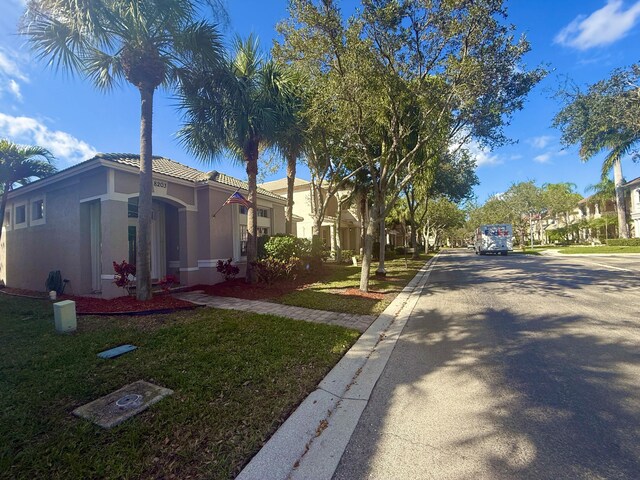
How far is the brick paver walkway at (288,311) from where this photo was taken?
672cm

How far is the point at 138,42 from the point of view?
749cm

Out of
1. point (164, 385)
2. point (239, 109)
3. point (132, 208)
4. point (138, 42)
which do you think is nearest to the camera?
point (164, 385)

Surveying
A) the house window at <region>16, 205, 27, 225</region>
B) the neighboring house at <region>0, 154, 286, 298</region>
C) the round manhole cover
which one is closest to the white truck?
the neighboring house at <region>0, 154, 286, 298</region>

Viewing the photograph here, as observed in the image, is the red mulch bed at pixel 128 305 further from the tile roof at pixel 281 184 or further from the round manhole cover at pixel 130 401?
the tile roof at pixel 281 184

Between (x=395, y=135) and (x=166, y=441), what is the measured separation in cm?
1010

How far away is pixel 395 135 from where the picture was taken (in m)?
10.3

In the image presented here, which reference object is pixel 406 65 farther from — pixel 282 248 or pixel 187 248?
pixel 187 248

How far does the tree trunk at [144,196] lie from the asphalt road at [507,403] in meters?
6.84

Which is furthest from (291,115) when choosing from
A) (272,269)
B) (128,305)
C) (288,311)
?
(128,305)

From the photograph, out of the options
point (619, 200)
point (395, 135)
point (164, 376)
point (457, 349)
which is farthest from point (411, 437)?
point (619, 200)

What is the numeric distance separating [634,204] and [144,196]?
53.2 metres

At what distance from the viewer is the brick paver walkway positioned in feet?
22.1

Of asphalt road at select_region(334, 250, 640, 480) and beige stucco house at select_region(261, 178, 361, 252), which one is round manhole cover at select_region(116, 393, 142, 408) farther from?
beige stucco house at select_region(261, 178, 361, 252)

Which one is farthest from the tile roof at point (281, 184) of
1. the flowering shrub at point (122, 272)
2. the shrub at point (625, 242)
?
the shrub at point (625, 242)
